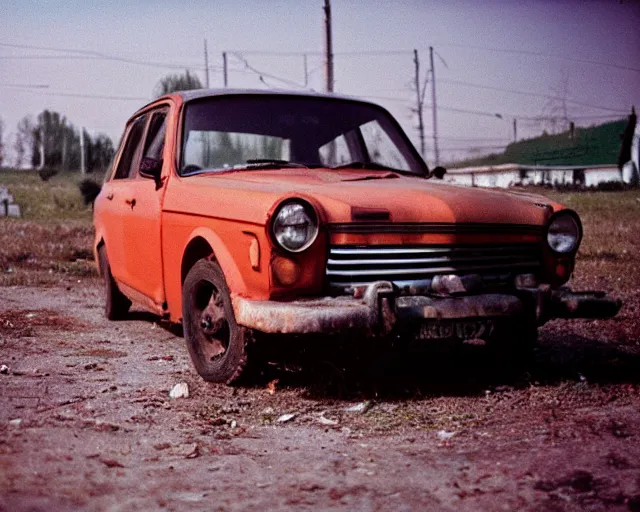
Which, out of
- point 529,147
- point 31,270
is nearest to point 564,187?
point 529,147

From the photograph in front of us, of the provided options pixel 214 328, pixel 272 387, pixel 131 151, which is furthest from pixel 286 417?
pixel 131 151

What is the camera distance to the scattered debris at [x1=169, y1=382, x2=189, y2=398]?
4.50 meters

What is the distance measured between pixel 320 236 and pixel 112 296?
3548 millimetres

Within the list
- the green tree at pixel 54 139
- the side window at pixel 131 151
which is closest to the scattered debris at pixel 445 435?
the side window at pixel 131 151

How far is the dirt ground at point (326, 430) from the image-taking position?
291 cm

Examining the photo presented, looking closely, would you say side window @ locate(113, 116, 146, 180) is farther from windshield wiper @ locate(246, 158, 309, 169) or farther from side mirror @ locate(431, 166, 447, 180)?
side mirror @ locate(431, 166, 447, 180)

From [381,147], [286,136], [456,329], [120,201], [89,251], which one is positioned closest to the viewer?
[456,329]

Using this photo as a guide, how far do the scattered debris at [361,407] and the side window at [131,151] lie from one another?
9.50ft

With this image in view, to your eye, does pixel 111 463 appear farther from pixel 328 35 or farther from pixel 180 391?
pixel 328 35

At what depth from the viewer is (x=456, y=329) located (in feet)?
13.9

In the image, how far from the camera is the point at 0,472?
308 centimetres

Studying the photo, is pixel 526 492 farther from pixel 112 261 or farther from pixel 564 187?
pixel 564 187

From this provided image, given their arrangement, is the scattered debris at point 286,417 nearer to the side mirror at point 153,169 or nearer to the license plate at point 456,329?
the license plate at point 456,329

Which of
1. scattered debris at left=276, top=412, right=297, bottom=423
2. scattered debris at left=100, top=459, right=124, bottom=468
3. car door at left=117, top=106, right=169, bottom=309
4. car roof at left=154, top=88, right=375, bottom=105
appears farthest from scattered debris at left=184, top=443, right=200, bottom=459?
car roof at left=154, top=88, right=375, bottom=105
